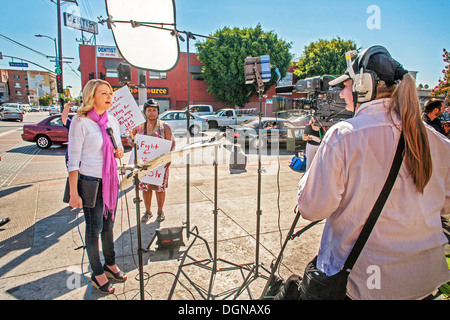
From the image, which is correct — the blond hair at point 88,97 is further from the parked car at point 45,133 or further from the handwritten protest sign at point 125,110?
the parked car at point 45,133

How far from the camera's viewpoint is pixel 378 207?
1122mm

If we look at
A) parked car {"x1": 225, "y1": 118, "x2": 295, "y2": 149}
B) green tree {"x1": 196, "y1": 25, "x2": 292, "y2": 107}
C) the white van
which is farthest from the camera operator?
green tree {"x1": 196, "y1": 25, "x2": 292, "y2": 107}

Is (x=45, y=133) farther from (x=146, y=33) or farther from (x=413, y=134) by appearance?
(x=413, y=134)

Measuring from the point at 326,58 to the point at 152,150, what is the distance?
25359 mm

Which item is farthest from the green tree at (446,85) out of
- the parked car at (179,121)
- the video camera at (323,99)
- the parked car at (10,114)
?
the parked car at (10,114)

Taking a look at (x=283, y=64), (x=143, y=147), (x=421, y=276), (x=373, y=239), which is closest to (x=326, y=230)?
(x=373, y=239)

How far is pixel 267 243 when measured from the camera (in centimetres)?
326

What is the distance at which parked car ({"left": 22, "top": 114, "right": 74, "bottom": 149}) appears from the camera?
408 inches

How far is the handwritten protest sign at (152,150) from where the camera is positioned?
347 centimetres

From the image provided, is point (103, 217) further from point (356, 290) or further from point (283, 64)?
point (283, 64)

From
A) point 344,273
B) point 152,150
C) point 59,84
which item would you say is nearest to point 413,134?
point 344,273

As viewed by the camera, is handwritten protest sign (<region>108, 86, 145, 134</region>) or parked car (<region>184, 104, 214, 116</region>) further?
parked car (<region>184, 104, 214, 116</region>)

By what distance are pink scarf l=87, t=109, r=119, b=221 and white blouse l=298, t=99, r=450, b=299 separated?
1.74 metres

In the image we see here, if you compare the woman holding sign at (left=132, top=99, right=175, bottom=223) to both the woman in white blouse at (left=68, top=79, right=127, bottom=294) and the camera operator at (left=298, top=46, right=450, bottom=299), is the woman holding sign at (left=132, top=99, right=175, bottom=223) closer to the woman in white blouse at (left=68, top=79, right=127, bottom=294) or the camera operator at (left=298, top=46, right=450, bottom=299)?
the woman in white blouse at (left=68, top=79, right=127, bottom=294)
